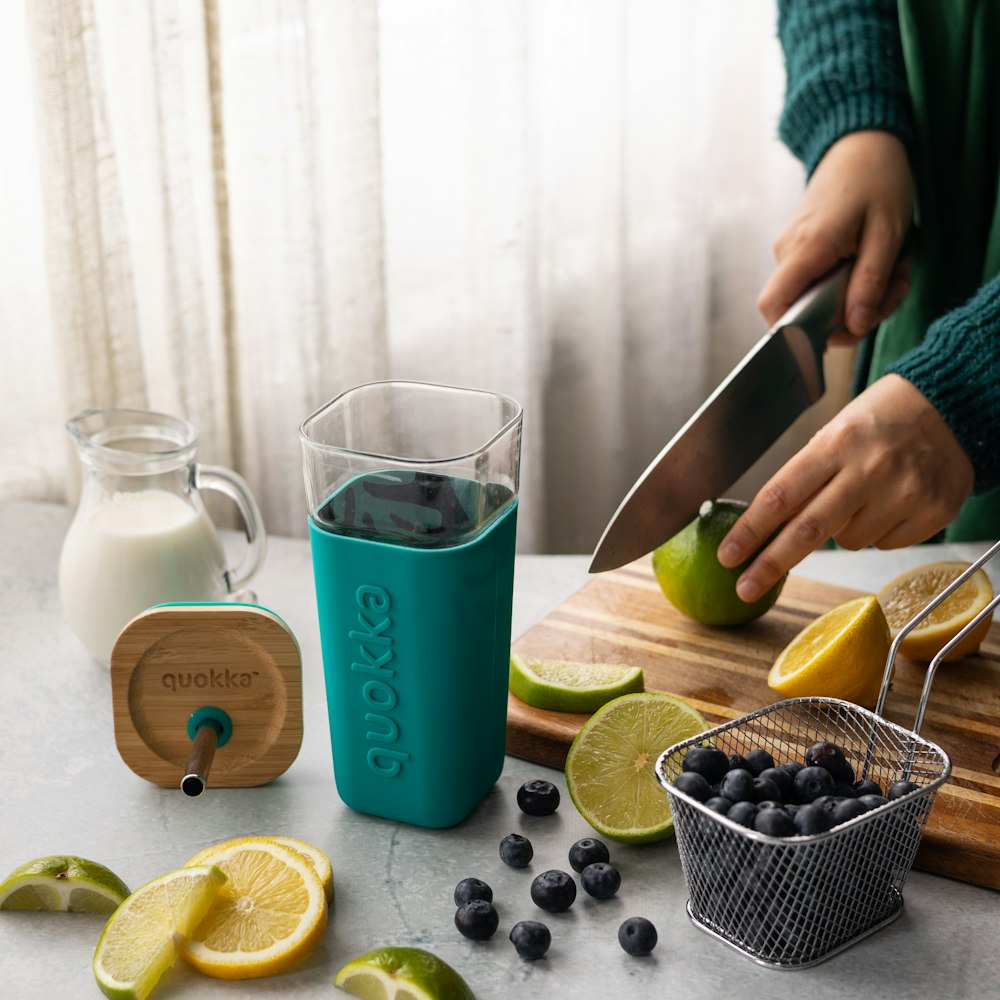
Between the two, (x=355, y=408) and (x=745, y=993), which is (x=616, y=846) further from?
(x=355, y=408)

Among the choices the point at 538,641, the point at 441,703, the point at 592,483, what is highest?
the point at 441,703

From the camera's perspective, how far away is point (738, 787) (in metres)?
0.74

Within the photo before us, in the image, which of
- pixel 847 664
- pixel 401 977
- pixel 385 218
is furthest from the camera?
pixel 385 218

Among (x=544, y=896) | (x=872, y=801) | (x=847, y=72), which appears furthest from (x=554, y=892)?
(x=847, y=72)

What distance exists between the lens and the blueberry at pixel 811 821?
2.33 ft

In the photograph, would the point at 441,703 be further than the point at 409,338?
No

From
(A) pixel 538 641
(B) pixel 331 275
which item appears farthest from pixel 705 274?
(A) pixel 538 641

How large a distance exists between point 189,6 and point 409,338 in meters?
0.58

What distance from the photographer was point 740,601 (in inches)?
43.8

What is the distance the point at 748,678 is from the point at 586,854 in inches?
12.0

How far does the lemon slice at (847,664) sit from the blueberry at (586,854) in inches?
9.2

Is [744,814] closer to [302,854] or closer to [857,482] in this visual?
[302,854]

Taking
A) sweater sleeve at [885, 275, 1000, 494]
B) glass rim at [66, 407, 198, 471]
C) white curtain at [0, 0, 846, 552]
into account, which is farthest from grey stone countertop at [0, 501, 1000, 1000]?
white curtain at [0, 0, 846, 552]

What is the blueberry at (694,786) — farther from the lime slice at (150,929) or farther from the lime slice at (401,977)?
the lime slice at (150,929)
